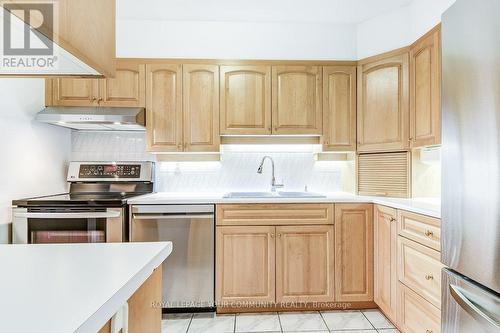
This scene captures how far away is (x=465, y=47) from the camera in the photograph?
112 centimetres

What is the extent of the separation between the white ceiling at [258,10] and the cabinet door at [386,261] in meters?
1.63

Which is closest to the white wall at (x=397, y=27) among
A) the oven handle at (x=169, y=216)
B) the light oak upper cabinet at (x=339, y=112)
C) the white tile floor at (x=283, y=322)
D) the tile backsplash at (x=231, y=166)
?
the light oak upper cabinet at (x=339, y=112)

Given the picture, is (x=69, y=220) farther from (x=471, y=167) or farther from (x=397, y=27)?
(x=397, y=27)

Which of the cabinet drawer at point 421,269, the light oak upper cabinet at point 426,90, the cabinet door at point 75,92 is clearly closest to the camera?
the cabinet drawer at point 421,269

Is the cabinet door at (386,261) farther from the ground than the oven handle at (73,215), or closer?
closer

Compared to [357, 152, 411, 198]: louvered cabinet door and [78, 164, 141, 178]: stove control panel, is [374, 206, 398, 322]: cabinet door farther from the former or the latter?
[78, 164, 141, 178]: stove control panel

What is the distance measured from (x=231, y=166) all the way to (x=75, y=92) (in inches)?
58.2

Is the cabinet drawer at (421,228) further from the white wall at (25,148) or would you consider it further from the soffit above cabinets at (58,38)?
the white wall at (25,148)

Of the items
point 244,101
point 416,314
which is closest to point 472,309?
point 416,314

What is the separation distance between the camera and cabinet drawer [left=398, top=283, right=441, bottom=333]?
1.59 meters

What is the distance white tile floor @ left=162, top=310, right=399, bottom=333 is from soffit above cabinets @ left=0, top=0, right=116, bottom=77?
6.15ft

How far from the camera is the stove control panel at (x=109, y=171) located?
2.68 meters

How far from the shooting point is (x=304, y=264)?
7.55 feet

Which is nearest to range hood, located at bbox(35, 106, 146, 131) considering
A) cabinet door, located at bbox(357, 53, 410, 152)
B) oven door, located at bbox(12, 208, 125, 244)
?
oven door, located at bbox(12, 208, 125, 244)
